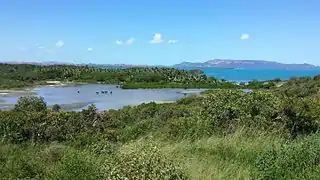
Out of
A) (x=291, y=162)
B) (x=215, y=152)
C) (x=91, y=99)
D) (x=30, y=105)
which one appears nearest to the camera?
(x=291, y=162)

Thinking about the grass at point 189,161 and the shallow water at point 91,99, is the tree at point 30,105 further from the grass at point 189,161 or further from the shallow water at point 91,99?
the grass at point 189,161

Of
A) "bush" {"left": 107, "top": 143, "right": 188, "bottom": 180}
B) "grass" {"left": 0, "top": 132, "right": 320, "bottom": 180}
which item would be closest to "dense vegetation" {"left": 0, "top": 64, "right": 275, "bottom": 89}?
"grass" {"left": 0, "top": 132, "right": 320, "bottom": 180}

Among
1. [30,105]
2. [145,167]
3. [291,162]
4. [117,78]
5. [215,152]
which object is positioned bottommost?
[117,78]

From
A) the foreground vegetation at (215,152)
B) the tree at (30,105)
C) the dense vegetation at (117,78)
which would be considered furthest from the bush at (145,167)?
the dense vegetation at (117,78)

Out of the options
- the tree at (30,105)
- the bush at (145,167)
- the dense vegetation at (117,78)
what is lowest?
the dense vegetation at (117,78)

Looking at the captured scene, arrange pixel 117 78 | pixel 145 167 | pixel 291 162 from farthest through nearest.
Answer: pixel 117 78 → pixel 291 162 → pixel 145 167

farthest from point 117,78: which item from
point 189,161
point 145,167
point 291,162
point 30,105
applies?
point 145,167

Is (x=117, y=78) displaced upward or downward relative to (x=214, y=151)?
downward

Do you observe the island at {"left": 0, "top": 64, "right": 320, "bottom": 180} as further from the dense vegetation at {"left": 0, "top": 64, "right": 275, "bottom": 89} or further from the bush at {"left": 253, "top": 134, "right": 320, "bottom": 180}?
the dense vegetation at {"left": 0, "top": 64, "right": 275, "bottom": 89}

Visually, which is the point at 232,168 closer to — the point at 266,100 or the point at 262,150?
the point at 262,150

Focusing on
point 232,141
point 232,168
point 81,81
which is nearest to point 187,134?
point 232,141

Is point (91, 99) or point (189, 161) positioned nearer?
point (189, 161)

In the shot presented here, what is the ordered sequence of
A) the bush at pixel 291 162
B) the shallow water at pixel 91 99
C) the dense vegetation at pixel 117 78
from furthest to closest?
the dense vegetation at pixel 117 78
the shallow water at pixel 91 99
the bush at pixel 291 162

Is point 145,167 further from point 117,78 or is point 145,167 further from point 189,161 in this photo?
point 117,78
